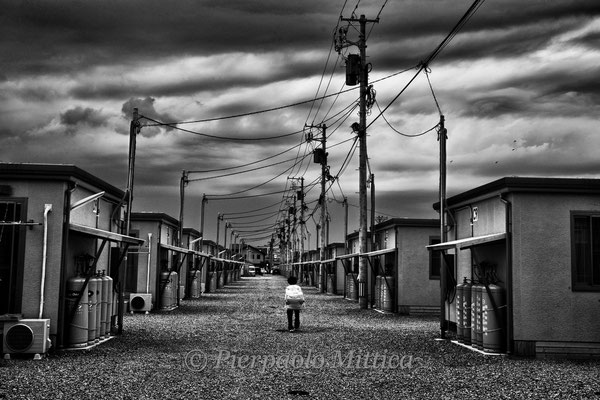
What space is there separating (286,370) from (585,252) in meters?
6.95

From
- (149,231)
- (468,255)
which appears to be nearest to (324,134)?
(149,231)

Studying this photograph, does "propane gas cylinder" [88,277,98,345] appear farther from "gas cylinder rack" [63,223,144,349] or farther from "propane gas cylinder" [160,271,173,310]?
"propane gas cylinder" [160,271,173,310]

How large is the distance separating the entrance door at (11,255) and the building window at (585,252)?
36.9 feet

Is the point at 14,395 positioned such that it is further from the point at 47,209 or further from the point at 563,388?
the point at 563,388

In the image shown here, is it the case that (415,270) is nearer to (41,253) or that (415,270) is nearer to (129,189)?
(129,189)

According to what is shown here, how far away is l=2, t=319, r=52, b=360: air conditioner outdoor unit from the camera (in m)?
12.8

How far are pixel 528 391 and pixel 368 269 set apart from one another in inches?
868

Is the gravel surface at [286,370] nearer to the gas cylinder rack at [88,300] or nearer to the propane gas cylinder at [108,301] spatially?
the gas cylinder rack at [88,300]

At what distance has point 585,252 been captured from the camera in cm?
1437

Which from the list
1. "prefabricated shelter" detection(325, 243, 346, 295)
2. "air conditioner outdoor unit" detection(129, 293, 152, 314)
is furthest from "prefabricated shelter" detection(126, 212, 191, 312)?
"prefabricated shelter" detection(325, 243, 346, 295)

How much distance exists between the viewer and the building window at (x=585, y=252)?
14.3 m

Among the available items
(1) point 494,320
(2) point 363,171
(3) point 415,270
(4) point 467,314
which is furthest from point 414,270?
(1) point 494,320

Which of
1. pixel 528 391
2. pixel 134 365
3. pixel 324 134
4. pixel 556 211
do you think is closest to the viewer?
pixel 528 391

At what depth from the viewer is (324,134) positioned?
162 feet
